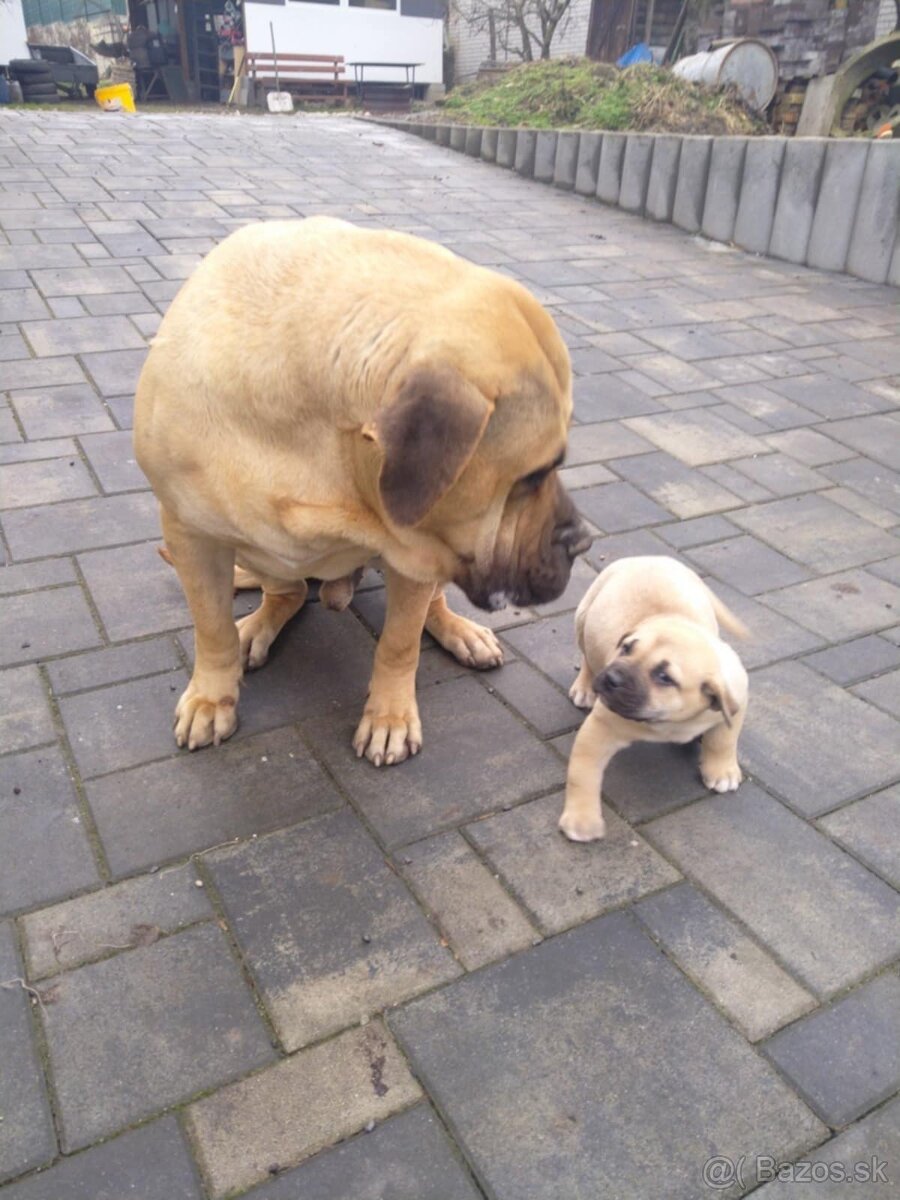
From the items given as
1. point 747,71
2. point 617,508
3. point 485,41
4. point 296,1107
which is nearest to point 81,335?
point 617,508

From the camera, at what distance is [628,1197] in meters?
1.58

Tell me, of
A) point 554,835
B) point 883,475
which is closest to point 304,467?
point 554,835

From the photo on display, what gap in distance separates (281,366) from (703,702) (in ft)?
4.09

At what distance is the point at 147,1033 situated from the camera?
1812mm

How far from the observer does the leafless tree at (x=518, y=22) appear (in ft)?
58.9

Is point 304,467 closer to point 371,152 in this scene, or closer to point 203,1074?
point 203,1074

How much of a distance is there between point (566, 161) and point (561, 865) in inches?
372

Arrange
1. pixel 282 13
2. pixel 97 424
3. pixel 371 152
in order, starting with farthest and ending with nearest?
pixel 282 13
pixel 371 152
pixel 97 424

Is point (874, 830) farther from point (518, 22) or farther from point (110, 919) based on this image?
point (518, 22)

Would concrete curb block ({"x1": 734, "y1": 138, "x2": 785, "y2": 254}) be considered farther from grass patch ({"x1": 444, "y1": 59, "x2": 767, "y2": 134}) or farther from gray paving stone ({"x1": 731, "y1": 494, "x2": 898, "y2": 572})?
gray paving stone ({"x1": 731, "y1": 494, "x2": 898, "y2": 572})

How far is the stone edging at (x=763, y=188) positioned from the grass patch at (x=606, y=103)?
0.76 m

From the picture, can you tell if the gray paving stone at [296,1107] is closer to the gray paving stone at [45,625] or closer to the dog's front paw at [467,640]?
the dog's front paw at [467,640]

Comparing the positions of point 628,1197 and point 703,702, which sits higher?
point 703,702

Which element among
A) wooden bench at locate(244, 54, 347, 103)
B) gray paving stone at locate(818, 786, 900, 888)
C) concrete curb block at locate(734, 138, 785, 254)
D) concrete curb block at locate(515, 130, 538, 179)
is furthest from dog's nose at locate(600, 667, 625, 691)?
wooden bench at locate(244, 54, 347, 103)
